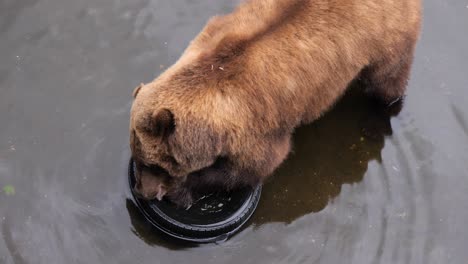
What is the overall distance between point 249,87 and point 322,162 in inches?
81.6

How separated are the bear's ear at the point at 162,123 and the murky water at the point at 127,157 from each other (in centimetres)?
159

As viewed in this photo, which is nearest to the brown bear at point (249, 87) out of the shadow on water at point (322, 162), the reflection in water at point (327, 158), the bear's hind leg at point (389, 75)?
the bear's hind leg at point (389, 75)

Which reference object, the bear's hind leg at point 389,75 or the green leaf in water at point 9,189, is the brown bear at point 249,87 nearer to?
the bear's hind leg at point 389,75

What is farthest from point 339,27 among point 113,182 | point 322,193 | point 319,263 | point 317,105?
point 113,182

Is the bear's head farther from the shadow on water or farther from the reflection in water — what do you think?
the reflection in water

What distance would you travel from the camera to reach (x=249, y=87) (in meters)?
5.95

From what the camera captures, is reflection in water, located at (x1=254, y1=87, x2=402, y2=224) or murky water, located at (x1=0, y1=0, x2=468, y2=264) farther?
reflection in water, located at (x1=254, y1=87, x2=402, y2=224)

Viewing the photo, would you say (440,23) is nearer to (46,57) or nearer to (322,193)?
(322,193)

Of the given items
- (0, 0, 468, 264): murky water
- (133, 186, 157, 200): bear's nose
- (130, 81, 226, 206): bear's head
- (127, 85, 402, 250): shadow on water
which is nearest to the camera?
(130, 81, 226, 206): bear's head

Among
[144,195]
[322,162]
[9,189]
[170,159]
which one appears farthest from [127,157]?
[322,162]

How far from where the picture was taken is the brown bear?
565 centimetres

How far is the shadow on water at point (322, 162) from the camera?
→ 7.02 metres

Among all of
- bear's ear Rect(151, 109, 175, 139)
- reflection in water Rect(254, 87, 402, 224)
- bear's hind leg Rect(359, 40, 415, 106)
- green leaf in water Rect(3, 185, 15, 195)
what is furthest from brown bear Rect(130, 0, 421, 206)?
green leaf in water Rect(3, 185, 15, 195)

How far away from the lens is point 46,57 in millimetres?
Answer: 8062
